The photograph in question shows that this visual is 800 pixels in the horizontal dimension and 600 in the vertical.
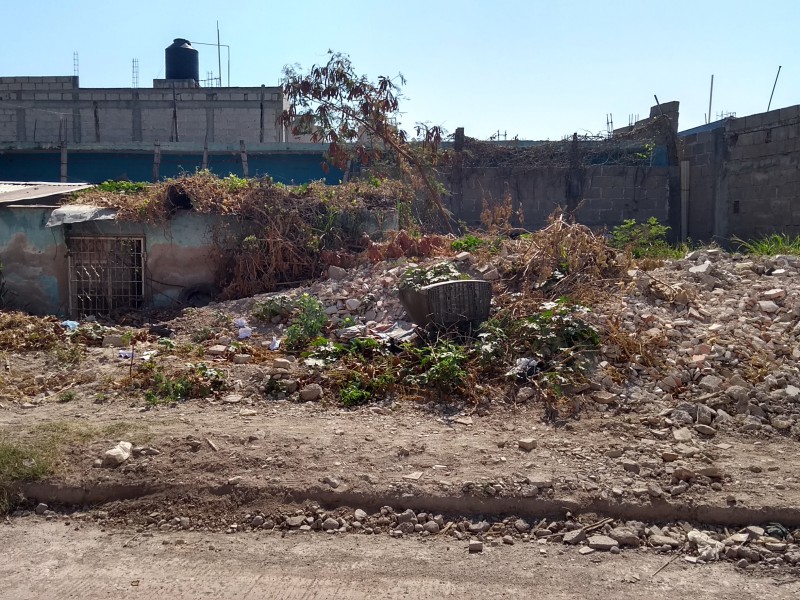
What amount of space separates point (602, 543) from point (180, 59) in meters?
26.0

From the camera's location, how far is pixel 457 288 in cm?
687

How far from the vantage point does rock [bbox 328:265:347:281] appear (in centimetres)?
983

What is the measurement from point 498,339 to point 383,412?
134 centimetres

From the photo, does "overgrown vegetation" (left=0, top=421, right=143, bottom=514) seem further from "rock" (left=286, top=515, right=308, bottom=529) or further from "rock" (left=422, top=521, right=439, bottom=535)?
"rock" (left=422, top=521, right=439, bottom=535)

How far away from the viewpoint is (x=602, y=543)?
162 inches

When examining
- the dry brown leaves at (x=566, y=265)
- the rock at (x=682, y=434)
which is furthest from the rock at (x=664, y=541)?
the dry brown leaves at (x=566, y=265)

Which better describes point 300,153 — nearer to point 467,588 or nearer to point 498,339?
point 498,339

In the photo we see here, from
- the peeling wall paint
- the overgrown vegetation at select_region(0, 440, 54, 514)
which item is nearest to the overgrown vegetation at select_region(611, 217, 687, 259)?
the peeling wall paint

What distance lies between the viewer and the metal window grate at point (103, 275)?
10.3 metres

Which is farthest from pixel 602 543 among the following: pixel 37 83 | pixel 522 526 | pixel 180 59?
pixel 180 59

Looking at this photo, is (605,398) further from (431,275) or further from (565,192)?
(565,192)

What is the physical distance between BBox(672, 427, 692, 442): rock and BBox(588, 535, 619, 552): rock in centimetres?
132

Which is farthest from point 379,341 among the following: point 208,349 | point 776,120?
point 776,120

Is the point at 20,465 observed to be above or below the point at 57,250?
below
